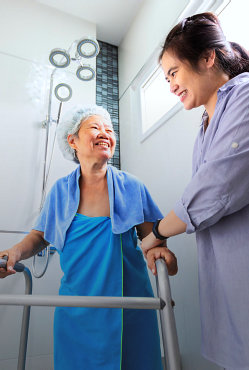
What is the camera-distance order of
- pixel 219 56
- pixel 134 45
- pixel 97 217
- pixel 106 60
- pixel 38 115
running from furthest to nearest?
pixel 106 60 < pixel 134 45 < pixel 38 115 < pixel 97 217 < pixel 219 56

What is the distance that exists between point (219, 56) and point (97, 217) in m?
0.71

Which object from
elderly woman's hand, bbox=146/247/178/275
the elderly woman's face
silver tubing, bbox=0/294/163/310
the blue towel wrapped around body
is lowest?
silver tubing, bbox=0/294/163/310

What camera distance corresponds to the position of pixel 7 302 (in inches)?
26.7

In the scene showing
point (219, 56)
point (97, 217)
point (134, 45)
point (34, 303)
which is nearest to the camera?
point (34, 303)

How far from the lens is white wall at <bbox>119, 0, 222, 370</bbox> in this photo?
1406 mm

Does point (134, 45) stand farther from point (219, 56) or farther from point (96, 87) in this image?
point (219, 56)

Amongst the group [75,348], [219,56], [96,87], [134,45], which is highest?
[134,45]

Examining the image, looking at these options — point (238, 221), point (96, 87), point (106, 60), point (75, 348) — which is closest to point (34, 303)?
point (75, 348)

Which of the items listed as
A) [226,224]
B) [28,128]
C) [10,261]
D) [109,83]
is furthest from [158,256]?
[109,83]

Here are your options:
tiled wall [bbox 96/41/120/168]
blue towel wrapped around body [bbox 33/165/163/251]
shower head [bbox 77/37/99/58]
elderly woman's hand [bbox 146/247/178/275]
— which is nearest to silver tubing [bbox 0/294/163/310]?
elderly woman's hand [bbox 146/247/178/275]

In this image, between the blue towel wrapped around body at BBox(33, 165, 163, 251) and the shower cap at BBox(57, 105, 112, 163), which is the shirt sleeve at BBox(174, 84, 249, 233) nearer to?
the blue towel wrapped around body at BBox(33, 165, 163, 251)

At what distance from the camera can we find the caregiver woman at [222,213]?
0.72 metres

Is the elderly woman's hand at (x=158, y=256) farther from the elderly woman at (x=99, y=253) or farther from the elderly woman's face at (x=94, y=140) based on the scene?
the elderly woman's face at (x=94, y=140)

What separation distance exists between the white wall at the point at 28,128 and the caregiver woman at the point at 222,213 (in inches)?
45.1
